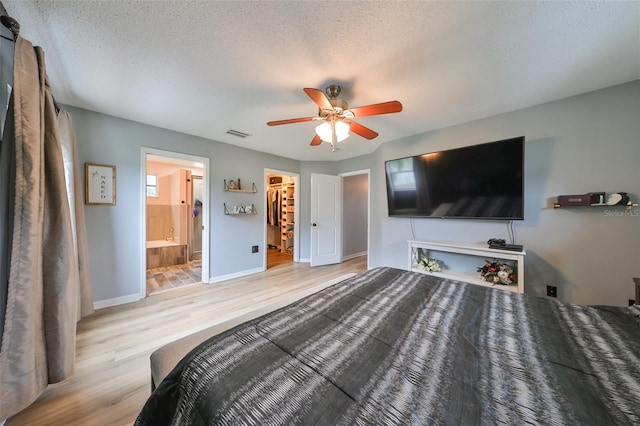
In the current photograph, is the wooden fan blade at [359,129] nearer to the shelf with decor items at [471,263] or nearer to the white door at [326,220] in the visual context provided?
the shelf with decor items at [471,263]

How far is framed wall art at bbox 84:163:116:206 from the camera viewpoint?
246 cm

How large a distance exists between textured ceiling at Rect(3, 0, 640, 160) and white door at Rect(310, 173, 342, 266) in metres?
2.13

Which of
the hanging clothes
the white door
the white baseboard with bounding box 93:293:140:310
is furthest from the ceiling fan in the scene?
the hanging clothes

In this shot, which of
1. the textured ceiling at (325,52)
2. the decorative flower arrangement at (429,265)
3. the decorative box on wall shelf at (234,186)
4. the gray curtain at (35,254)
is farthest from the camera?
the decorative box on wall shelf at (234,186)

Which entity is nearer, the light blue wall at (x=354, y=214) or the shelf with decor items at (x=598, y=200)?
the shelf with decor items at (x=598, y=200)

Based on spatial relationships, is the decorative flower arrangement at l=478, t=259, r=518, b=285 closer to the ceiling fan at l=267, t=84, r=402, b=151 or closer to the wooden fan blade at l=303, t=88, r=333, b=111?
the ceiling fan at l=267, t=84, r=402, b=151

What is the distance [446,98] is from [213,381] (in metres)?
2.78

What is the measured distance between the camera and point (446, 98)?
218cm

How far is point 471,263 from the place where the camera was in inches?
109

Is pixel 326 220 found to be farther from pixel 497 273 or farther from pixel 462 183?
pixel 497 273

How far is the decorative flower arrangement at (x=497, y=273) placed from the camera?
2299 millimetres

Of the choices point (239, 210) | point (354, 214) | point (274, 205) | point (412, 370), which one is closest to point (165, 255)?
point (239, 210)

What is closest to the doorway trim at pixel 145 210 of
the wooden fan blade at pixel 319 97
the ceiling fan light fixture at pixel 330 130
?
the ceiling fan light fixture at pixel 330 130

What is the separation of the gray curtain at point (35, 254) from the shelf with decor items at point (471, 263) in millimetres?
3202
